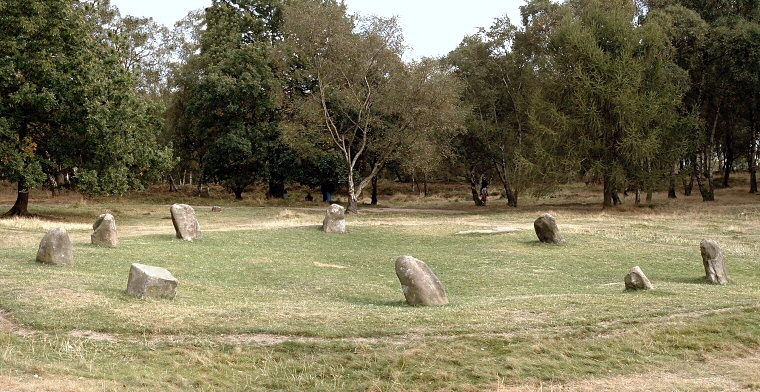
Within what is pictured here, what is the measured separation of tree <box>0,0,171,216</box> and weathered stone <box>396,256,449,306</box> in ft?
80.7

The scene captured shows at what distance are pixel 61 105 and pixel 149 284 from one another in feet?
80.2

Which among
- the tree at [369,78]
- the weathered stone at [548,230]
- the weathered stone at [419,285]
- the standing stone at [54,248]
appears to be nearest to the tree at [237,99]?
the tree at [369,78]

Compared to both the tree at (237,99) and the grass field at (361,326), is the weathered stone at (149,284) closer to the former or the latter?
the grass field at (361,326)

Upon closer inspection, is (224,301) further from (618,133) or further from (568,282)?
(618,133)

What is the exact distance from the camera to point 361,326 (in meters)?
11.8

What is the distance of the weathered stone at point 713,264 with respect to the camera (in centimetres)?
1850

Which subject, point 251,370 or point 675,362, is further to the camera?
point 675,362

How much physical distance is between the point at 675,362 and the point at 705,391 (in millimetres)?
1526

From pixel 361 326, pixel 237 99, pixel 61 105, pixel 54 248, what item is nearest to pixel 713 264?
pixel 361 326

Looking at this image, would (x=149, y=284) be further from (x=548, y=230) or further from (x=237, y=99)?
(x=237, y=99)

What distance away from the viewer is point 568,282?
19.6 meters

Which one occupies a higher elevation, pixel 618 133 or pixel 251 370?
pixel 618 133

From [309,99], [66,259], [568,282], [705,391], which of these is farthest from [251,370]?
[309,99]

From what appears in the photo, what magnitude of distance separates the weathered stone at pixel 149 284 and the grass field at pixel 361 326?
0.30 meters
